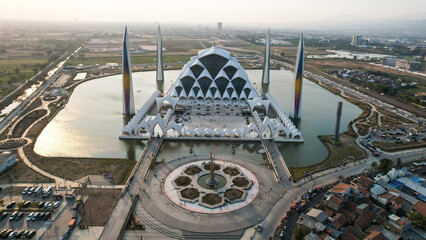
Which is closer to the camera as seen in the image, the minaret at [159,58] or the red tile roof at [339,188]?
the red tile roof at [339,188]

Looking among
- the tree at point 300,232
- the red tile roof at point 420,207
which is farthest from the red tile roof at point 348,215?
the red tile roof at point 420,207

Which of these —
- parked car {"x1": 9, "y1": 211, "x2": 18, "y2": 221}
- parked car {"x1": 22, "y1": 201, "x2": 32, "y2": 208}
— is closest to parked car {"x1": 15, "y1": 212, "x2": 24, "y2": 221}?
parked car {"x1": 9, "y1": 211, "x2": 18, "y2": 221}

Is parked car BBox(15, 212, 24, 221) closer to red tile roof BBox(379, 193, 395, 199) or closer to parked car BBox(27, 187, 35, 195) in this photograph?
parked car BBox(27, 187, 35, 195)

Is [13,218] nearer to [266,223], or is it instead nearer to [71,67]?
[266,223]

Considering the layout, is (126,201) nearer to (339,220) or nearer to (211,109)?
(339,220)

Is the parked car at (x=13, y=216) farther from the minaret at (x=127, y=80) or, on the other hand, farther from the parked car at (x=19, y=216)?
the minaret at (x=127, y=80)

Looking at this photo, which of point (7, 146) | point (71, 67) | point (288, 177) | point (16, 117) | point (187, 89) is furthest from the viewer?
point (71, 67)

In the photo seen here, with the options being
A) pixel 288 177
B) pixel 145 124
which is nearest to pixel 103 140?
pixel 145 124
